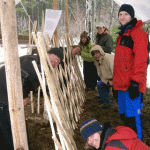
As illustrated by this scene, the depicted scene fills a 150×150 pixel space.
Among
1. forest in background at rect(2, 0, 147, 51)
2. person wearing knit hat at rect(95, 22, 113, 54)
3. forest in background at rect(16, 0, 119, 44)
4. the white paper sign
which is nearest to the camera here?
the white paper sign

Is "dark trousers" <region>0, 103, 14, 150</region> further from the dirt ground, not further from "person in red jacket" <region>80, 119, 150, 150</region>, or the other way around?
"person in red jacket" <region>80, 119, 150, 150</region>

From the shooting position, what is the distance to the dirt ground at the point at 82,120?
2.09 metres

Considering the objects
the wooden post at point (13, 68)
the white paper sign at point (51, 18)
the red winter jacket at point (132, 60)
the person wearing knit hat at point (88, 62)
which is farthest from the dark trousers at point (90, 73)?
the wooden post at point (13, 68)

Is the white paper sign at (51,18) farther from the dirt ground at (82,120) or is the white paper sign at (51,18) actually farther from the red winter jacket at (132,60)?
the dirt ground at (82,120)

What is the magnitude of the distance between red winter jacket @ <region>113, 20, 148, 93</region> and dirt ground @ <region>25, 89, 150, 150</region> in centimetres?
91

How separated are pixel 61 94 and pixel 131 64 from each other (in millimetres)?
821

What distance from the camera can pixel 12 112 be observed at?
3.25 feet

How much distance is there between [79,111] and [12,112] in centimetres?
197

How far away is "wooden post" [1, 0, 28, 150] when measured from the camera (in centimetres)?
93

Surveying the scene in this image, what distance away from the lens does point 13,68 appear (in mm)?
962

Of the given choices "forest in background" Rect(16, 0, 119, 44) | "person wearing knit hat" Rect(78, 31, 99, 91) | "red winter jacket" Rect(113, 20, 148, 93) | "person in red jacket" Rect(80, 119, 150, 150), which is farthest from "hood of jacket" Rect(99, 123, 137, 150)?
"forest in background" Rect(16, 0, 119, 44)

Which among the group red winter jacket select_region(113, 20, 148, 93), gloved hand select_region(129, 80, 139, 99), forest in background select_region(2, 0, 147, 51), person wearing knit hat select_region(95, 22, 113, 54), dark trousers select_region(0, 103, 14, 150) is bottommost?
dark trousers select_region(0, 103, 14, 150)

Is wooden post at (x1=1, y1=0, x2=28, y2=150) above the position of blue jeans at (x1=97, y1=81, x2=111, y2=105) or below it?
above

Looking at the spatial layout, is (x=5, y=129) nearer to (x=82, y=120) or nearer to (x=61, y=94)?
(x=61, y=94)
